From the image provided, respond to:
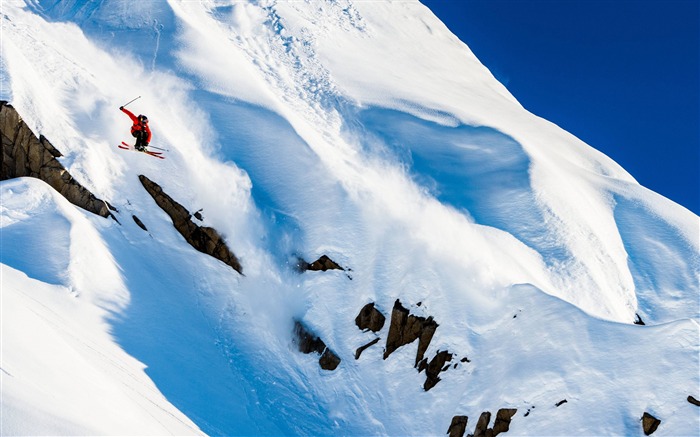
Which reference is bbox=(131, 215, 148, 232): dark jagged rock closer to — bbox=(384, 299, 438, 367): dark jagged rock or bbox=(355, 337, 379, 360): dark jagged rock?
bbox=(355, 337, 379, 360): dark jagged rock

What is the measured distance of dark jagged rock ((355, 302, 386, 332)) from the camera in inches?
762

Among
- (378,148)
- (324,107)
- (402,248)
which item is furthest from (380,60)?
(402,248)

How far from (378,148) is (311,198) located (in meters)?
5.60

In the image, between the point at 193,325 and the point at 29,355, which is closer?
the point at 29,355

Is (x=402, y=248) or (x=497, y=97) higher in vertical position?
(x=497, y=97)

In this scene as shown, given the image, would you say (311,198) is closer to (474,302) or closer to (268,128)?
(268,128)

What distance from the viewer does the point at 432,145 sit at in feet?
89.4

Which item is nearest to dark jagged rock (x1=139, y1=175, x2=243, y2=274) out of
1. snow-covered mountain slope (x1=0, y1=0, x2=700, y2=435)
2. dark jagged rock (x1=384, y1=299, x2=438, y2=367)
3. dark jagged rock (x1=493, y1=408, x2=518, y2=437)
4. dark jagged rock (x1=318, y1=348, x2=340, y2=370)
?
snow-covered mountain slope (x1=0, y1=0, x2=700, y2=435)

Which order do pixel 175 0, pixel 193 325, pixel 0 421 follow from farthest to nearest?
1. pixel 175 0
2. pixel 193 325
3. pixel 0 421

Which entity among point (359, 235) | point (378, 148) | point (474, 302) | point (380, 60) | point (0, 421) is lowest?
point (0, 421)

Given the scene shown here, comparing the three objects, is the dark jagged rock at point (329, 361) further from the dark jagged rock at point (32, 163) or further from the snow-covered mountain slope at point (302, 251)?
the dark jagged rock at point (32, 163)

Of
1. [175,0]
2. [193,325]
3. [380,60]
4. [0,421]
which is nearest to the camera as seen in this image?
[0,421]

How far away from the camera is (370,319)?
19.5 meters

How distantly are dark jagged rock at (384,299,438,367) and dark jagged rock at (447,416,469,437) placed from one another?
240 cm
